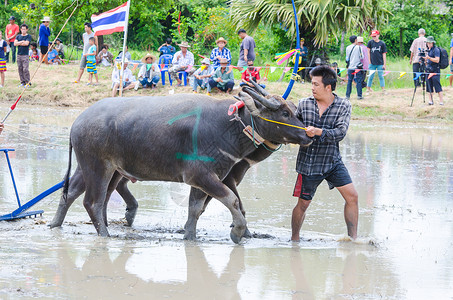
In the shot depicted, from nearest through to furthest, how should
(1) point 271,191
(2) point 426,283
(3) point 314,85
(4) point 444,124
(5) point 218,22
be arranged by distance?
(2) point 426,283
(3) point 314,85
(1) point 271,191
(4) point 444,124
(5) point 218,22

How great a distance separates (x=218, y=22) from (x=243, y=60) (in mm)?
9803

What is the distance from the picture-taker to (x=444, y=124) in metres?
17.0

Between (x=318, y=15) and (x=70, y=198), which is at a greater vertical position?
(x=318, y=15)

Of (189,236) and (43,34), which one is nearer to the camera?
(189,236)

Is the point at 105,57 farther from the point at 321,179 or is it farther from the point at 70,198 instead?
the point at 321,179

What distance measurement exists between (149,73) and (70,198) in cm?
1196

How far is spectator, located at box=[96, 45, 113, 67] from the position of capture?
2095 cm

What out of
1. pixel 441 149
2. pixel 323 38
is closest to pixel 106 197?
pixel 441 149

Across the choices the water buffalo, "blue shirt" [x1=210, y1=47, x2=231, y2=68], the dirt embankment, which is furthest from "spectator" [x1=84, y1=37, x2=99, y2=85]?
the water buffalo

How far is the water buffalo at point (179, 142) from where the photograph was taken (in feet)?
20.2

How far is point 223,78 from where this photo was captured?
674 inches

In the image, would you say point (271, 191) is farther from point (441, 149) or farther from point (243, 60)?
point (243, 60)

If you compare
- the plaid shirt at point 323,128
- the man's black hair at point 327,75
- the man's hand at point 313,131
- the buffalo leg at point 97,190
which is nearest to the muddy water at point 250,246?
the buffalo leg at point 97,190

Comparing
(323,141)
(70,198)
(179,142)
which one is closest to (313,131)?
(323,141)
